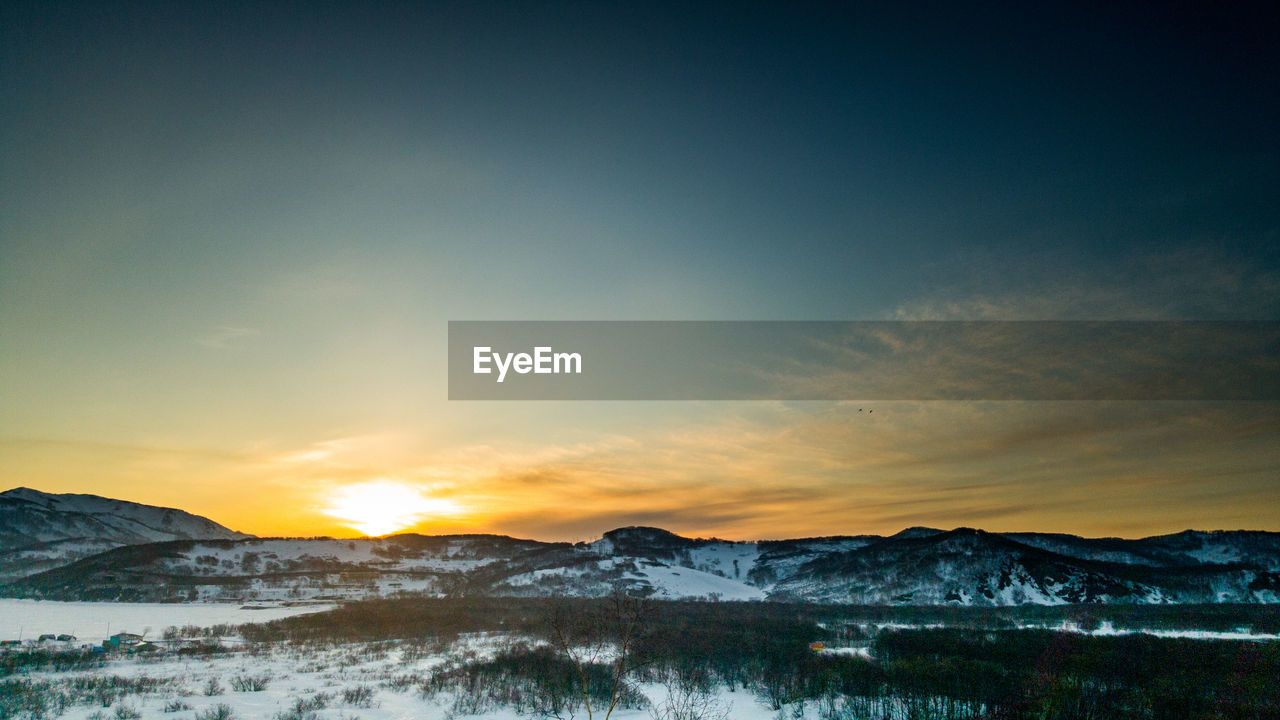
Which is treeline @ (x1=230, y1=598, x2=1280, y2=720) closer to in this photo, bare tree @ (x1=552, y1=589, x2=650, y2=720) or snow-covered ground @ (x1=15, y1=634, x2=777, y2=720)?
bare tree @ (x1=552, y1=589, x2=650, y2=720)

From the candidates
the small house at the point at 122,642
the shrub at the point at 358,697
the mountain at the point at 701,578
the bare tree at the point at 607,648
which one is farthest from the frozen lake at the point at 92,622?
the mountain at the point at 701,578

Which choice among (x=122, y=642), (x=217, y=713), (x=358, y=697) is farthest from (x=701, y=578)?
(x=217, y=713)

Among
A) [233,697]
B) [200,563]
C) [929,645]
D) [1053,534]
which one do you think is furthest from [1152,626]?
[1053,534]

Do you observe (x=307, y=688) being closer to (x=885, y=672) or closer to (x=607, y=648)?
(x=607, y=648)

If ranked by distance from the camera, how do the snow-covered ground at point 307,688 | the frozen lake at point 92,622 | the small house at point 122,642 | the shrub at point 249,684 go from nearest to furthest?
the snow-covered ground at point 307,688 → the shrub at point 249,684 → the small house at point 122,642 → the frozen lake at point 92,622

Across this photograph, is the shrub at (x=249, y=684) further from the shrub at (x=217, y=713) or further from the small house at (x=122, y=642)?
the small house at (x=122, y=642)

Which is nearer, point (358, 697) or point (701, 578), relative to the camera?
point (358, 697)

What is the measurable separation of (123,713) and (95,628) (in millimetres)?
47208

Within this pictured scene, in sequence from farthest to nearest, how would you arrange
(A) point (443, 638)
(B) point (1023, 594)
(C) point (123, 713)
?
(B) point (1023, 594)
(A) point (443, 638)
(C) point (123, 713)

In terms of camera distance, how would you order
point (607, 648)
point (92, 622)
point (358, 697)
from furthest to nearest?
point (92, 622), point (607, 648), point (358, 697)

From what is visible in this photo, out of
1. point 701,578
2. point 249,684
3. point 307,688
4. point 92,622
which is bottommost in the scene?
point 701,578

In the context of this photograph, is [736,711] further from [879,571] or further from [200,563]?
[200,563]

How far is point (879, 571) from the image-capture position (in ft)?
427

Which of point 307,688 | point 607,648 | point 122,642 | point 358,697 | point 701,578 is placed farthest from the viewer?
point 701,578
